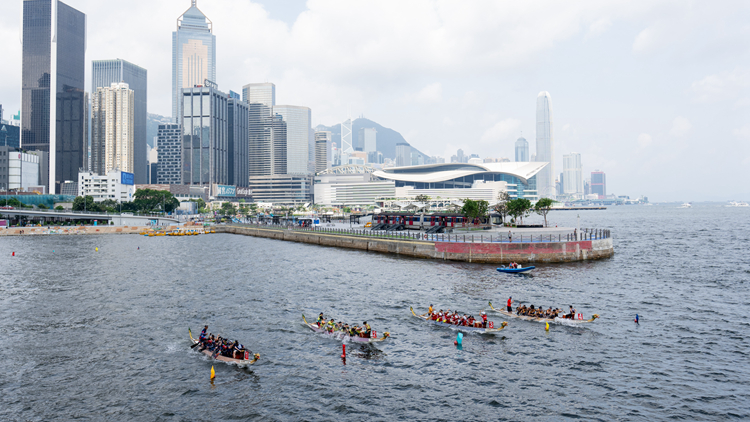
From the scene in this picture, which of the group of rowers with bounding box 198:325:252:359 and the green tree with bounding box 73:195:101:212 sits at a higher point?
the green tree with bounding box 73:195:101:212

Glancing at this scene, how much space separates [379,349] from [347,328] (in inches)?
131

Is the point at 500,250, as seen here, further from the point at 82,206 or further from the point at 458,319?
the point at 82,206

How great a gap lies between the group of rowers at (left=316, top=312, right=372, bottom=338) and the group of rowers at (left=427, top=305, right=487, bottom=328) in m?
6.59

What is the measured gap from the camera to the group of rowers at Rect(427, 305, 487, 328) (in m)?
35.9

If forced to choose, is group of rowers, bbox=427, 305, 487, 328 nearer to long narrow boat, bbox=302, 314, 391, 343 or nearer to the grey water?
the grey water

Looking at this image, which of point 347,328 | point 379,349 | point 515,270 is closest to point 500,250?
point 515,270

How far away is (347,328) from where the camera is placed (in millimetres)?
34875

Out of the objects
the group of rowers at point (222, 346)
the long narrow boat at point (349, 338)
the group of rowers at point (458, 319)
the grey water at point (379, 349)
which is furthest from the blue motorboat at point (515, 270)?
the group of rowers at point (222, 346)

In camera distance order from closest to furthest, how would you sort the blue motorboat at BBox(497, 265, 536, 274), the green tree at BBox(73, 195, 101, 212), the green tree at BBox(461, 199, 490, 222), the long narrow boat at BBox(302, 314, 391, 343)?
the long narrow boat at BBox(302, 314, 391, 343) < the blue motorboat at BBox(497, 265, 536, 274) < the green tree at BBox(461, 199, 490, 222) < the green tree at BBox(73, 195, 101, 212)

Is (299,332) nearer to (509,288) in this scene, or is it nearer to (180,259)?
(509,288)

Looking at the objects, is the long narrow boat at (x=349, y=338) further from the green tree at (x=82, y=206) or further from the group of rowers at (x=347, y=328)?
the green tree at (x=82, y=206)

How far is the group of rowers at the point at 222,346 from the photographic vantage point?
98.5ft

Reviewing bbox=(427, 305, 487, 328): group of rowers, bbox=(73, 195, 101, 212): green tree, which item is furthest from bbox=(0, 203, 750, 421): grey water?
bbox=(73, 195, 101, 212): green tree

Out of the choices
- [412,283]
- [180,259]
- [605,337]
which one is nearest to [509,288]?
[412,283]
